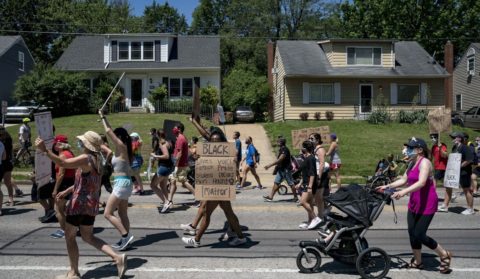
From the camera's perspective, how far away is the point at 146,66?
38.1 m

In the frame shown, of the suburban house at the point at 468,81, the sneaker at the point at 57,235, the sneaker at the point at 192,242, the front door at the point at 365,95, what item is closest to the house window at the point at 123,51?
the front door at the point at 365,95

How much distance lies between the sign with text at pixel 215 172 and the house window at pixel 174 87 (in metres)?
30.8

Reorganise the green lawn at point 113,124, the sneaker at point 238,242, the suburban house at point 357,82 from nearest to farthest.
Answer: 1. the sneaker at point 238,242
2. the green lawn at point 113,124
3. the suburban house at point 357,82

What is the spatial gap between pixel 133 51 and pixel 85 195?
33.5 m

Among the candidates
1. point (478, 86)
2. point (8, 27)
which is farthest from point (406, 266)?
point (8, 27)

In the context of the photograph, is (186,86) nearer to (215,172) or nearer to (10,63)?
(10,63)

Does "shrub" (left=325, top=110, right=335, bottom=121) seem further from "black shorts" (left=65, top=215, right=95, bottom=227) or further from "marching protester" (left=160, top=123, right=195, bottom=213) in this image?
"black shorts" (left=65, top=215, right=95, bottom=227)

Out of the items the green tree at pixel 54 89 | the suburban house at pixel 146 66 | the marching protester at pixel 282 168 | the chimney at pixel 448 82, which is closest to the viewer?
the marching protester at pixel 282 168

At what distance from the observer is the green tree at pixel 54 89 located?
108 ft

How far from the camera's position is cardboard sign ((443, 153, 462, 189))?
37.8 feet

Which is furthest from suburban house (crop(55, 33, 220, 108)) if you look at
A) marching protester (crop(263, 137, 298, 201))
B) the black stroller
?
the black stroller

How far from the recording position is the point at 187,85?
38.8 m

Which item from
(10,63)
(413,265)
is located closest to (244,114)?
(10,63)

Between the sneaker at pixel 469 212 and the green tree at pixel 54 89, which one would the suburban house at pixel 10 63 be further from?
the sneaker at pixel 469 212
